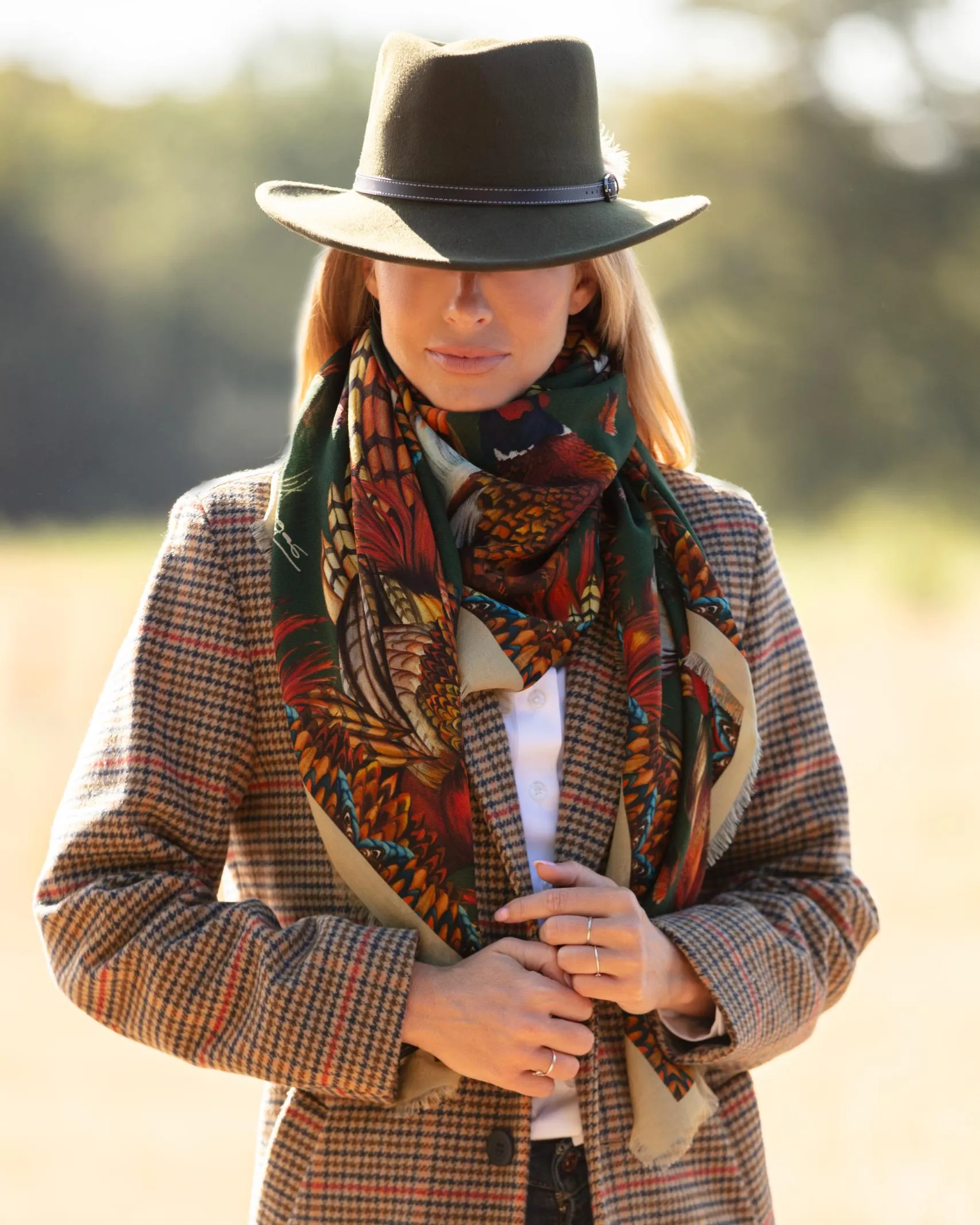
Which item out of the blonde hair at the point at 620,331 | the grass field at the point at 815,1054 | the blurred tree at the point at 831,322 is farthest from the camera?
the blurred tree at the point at 831,322

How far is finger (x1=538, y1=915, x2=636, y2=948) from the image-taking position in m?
1.38

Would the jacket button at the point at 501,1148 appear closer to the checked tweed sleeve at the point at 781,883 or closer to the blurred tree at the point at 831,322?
the checked tweed sleeve at the point at 781,883

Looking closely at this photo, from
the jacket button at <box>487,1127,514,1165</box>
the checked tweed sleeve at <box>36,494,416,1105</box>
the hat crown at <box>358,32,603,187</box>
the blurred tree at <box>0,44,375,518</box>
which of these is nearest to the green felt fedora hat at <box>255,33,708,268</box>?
the hat crown at <box>358,32,603,187</box>

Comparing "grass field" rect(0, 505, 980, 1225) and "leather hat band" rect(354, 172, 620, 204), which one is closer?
"leather hat band" rect(354, 172, 620, 204)

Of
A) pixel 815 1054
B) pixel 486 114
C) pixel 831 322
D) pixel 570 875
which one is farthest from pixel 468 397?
pixel 831 322

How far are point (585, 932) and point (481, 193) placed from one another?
735mm

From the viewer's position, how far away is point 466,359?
151 centimetres

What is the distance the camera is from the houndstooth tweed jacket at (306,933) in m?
1.38

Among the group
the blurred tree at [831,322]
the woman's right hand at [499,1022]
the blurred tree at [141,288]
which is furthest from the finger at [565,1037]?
the blurred tree at [831,322]

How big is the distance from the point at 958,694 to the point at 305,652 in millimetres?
8866

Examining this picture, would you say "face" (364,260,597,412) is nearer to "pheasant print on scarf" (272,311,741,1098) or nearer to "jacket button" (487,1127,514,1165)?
"pheasant print on scarf" (272,311,741,1098)

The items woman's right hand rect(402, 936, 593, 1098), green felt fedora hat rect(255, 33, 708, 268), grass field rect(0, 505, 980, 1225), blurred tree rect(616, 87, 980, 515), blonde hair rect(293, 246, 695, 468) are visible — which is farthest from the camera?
blurred tree rect(616, 87, 980, 515)

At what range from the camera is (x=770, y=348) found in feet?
76.9

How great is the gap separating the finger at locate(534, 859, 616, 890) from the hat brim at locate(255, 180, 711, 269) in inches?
22.6
